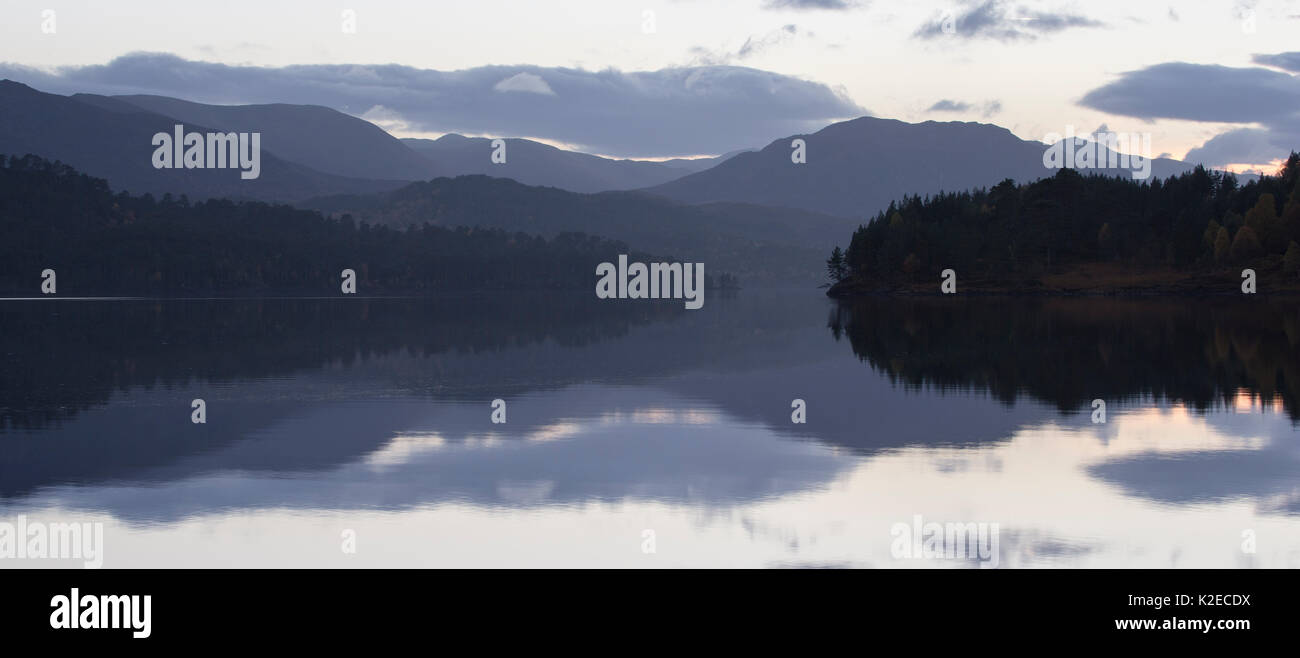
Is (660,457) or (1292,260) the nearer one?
(660,457)

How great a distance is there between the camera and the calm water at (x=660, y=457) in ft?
74.8

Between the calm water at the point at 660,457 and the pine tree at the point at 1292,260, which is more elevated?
the pine tree at the point at 1292,260

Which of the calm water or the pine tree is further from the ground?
the pine tree

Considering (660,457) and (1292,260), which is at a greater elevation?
(1292,260)

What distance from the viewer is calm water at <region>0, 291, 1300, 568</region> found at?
22812 millimetres

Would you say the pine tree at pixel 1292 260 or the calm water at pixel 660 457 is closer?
the calm water at pixel 660 457

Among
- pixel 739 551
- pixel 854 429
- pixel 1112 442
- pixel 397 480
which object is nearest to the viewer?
pixel 739 551

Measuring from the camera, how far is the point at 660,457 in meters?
33.3

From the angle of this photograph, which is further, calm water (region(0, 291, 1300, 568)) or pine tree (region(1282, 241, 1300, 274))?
pine tree (region(1282, 241, 1300, 274))
